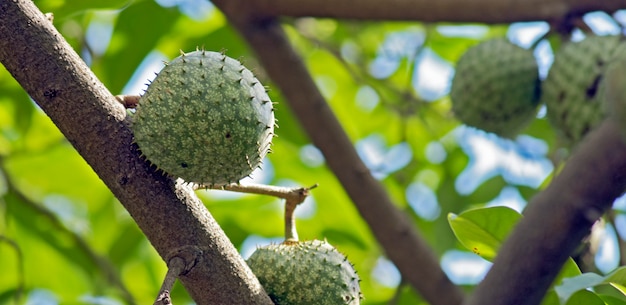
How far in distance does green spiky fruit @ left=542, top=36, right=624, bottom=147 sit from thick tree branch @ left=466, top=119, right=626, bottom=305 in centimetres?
208

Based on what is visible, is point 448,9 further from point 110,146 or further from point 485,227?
point 110,146

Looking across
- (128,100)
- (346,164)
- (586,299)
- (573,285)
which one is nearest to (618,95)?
(573,285)

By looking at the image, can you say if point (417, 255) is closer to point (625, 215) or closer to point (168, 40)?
point (625, 215)

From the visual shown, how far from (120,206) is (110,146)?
2.24m

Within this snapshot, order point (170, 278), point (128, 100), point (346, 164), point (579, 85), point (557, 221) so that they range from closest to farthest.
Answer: point (557, 221), point (170, 278), point (128, 100), point (579, 85), point (346, 164)

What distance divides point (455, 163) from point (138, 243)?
5.38 ft

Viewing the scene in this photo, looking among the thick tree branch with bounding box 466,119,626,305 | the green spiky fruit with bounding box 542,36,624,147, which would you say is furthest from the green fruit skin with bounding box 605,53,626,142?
the green spiky fruit with bounding box 542,36,624,147

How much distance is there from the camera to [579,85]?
3.37m

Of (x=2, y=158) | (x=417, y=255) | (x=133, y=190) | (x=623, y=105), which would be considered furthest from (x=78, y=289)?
(x=623, y=105)

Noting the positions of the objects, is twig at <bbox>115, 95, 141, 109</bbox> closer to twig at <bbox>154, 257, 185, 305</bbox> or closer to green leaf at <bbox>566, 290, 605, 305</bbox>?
twig at <bbox>154, 257, 185, 305</bbox>

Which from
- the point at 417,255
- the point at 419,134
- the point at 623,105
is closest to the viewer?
the point at 623,105

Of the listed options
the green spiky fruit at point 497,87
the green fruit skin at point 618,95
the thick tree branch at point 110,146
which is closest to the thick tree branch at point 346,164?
the green spiky fruit at point 497,87

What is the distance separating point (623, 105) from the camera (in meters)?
0.96

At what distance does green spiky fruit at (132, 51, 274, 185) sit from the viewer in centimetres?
185
